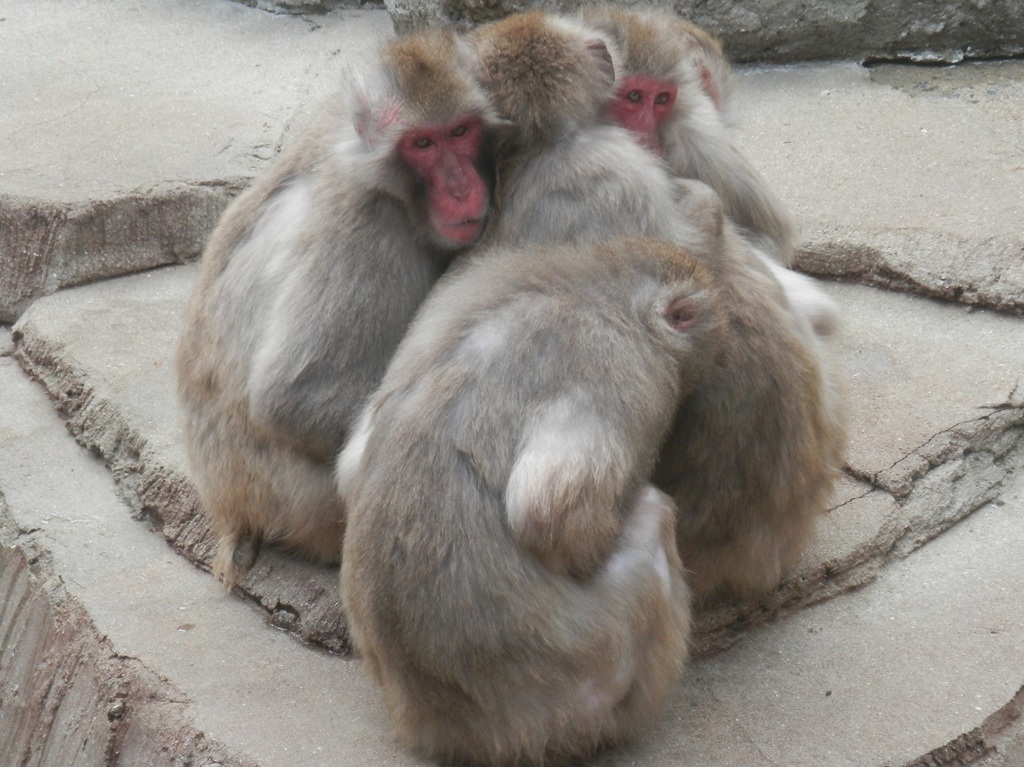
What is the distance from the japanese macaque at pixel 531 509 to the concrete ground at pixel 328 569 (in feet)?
1.08

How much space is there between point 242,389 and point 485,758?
135 cm

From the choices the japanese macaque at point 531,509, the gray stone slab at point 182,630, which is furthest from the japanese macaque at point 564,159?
the gray stone slab at point 182,630

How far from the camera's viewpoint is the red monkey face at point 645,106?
4.09 meters

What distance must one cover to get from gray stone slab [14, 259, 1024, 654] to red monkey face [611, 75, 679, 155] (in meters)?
1.31

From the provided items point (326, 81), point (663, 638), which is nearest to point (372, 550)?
point (663, 638)

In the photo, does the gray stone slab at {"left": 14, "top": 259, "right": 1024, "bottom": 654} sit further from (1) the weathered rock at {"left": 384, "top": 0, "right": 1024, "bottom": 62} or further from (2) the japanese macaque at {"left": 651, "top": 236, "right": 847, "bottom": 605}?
(1) the weathered rock at {"left": 384, "top": 0, "right": 1024, "bottom": 62}

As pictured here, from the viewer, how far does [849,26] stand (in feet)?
24.2

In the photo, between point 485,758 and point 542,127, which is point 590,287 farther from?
point 485,758

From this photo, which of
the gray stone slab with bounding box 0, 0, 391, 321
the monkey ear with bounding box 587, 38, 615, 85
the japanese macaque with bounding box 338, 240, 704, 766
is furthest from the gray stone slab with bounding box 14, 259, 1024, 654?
the monkey ear with bounding box 587, 38, 615, 85

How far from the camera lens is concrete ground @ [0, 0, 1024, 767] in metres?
3.70

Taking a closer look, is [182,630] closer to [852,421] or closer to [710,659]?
[710,659]

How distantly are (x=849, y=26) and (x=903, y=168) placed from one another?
1.40 m

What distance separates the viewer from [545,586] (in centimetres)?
314

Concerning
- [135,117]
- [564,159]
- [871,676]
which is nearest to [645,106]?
[564,159]
